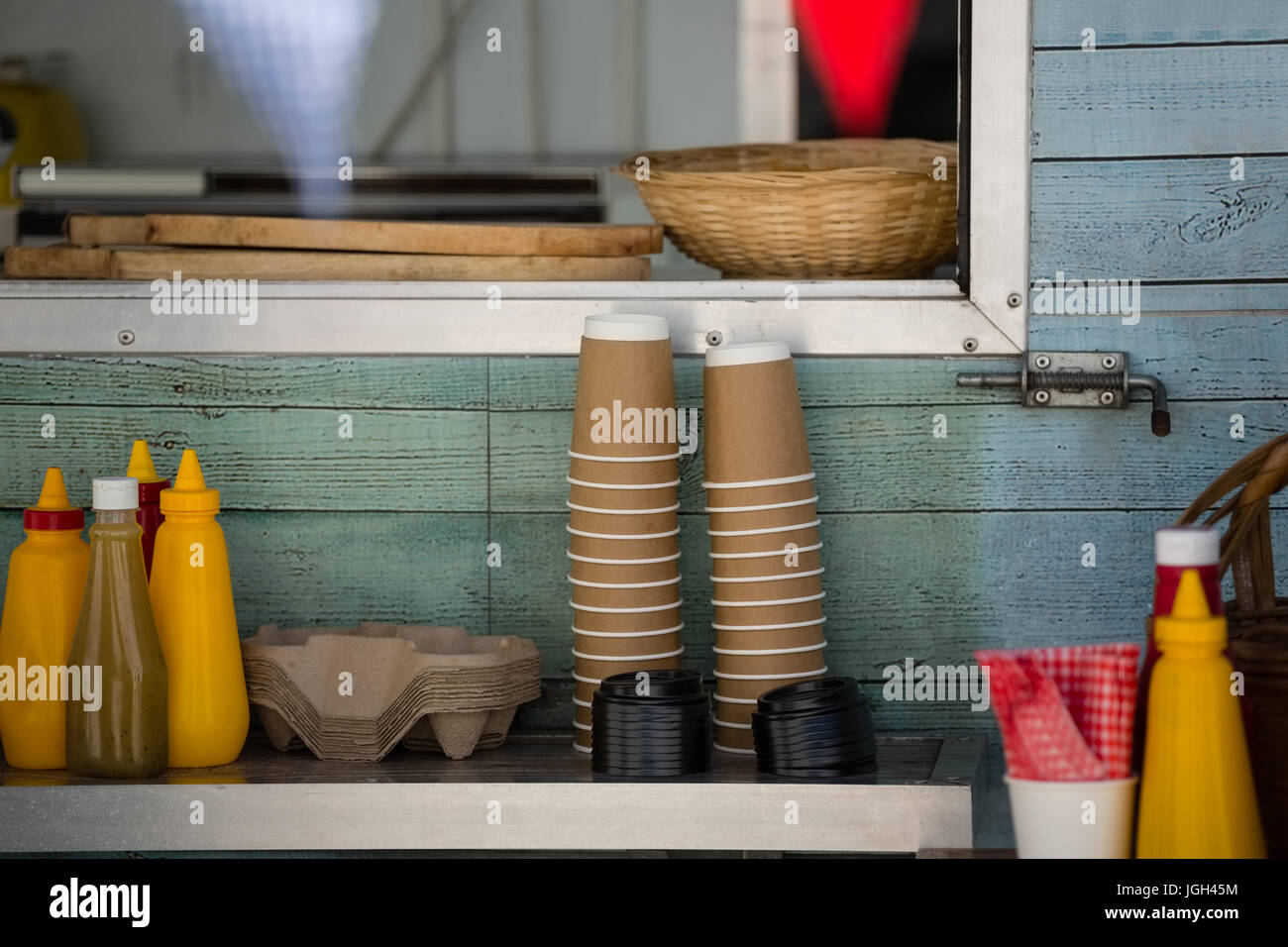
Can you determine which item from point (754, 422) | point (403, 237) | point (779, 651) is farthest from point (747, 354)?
point (403, 237)

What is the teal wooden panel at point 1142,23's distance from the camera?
59.6 inches

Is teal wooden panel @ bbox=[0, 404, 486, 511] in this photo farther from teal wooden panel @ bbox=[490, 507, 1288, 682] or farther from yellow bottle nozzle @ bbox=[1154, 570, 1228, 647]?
yellow bottle nozzle @ bbox=[1154, 570, 1228, 647]

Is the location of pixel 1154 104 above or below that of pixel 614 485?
above

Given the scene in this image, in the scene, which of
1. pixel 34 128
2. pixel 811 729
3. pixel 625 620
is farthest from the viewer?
pixel 34 128

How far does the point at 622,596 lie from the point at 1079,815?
51 cm

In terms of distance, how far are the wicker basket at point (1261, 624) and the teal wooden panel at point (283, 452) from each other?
74 centimetres

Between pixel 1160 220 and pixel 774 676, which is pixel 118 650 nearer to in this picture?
pixel 774 676

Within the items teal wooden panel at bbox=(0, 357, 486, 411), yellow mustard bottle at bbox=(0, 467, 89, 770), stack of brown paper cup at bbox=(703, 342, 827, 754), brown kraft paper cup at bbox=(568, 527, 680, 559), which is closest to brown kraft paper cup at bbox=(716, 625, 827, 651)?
stack of brown paper cup at bbox=(703, 342, 827, 754)

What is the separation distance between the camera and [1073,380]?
5.04ft

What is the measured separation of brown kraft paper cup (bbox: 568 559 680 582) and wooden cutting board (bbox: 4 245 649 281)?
33 centimetres

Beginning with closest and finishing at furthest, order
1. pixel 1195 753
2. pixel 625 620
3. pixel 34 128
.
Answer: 1. pixel 1195 753
2. pixel 625 620
3. pixel 34 128
